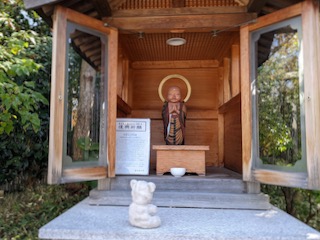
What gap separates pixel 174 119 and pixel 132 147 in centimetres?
94

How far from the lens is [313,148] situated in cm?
270

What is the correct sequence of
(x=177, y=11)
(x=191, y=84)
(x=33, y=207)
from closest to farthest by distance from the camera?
1. (x=177, y=11)
2. (x=33, y=207)
3. (x=191, y=84)

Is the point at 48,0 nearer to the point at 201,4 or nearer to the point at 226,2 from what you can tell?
the point at 201,4

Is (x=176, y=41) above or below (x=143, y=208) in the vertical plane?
above

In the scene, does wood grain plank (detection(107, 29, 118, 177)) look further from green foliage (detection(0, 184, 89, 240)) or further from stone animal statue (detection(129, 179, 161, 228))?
green foliage (detection(0, 184, 89, 240))

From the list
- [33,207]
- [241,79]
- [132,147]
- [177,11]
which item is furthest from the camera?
[33,207]

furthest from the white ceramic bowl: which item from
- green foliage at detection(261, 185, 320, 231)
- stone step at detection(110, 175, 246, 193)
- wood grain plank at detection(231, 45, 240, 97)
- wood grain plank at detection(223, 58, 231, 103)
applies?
green foliage at detection(261, 185, 320, 231)

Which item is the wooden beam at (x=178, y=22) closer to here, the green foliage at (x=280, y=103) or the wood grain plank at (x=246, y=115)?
the wood grain plank at (x=246, y=115)

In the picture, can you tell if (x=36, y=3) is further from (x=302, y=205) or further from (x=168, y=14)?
(x=302, y=205)

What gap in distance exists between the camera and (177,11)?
352 cm

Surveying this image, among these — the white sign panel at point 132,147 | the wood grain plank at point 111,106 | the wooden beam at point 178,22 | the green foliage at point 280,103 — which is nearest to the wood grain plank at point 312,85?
the green foliage at point 280,103

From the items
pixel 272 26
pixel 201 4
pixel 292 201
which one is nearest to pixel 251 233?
pixel 272 26

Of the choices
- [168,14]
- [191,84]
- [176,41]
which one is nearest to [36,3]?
[168,14]

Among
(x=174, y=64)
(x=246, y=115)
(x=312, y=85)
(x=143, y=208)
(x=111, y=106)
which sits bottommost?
(x=143, y=208)
